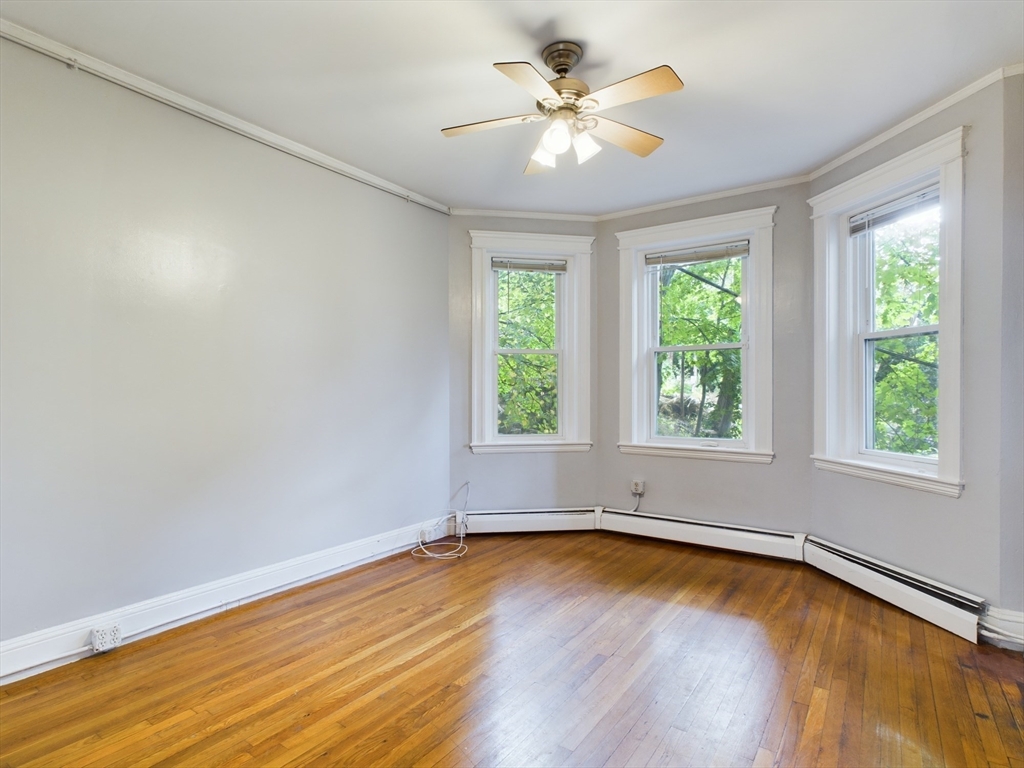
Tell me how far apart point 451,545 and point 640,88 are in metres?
3.09

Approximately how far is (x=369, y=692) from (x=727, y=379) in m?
3.09

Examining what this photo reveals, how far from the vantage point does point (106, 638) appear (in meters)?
2.27

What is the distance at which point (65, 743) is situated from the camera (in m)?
1.73

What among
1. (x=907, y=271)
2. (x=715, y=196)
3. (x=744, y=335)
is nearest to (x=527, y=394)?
(x=744, y=335)

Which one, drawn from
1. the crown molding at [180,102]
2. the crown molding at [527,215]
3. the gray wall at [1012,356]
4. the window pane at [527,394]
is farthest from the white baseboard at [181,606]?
the gray wall at [1012,356]

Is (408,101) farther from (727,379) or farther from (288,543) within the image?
(727,379)

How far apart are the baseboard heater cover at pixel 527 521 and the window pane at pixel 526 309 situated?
133cm

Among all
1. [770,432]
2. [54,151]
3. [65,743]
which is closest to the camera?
[65,743]

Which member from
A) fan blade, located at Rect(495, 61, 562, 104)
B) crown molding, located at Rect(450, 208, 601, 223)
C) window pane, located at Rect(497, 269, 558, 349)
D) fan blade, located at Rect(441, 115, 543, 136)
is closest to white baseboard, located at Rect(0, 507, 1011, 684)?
window pane, located at Rect(497, 269, 558, 349)

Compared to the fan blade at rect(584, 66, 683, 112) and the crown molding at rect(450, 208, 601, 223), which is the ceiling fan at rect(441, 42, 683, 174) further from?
the crown molding at rect(450, 208, 601, 223)

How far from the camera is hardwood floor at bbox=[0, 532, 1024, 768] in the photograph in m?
1.70

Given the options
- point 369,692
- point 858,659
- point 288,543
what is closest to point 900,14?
point 858,659

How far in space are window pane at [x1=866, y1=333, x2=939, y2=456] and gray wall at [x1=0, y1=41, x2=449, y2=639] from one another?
3023 mm

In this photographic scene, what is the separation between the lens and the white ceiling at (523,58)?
199cm
